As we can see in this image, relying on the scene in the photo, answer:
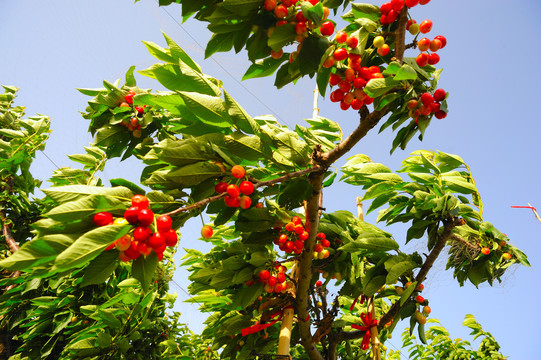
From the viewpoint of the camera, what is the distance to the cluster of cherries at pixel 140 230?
2.79ft

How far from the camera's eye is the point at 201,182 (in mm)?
1126

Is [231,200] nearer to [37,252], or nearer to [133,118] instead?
[37,252]

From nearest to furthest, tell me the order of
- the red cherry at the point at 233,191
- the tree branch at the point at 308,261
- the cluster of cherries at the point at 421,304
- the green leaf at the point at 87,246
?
A: the green leaf at the point at 87,246
the red cherry at the point at 233,191
the tree branch at the point at 308,261
the cluster of cherries at the point at 421,304

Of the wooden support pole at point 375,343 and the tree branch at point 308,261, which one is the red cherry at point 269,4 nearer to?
the tree branch at point 308,261

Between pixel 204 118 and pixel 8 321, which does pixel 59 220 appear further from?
pixel 8 321

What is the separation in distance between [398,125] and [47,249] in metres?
1.32

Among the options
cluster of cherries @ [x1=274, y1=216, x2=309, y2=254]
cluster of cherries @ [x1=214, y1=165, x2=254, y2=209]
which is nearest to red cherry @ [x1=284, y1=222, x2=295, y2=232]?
cluster of cherries @ [x1=274, y1=216, x2=309, y2=254]

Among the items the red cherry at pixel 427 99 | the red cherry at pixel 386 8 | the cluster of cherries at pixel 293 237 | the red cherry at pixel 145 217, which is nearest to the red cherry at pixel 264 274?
the cluster of cherries at pixel 293 237

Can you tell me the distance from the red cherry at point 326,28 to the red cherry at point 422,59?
0.46m

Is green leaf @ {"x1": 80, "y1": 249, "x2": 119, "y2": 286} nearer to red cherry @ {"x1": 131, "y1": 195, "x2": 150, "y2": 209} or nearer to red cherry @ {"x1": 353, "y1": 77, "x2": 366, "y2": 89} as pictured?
red cherry @ {"x1": 131, "y1": 195, "x2": 150, "y2": 209}

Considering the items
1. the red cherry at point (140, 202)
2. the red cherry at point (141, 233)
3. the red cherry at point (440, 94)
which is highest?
the red cherry at point (440, 94)

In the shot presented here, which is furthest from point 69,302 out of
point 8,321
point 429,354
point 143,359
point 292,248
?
point 429,354

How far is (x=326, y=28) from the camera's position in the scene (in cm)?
122

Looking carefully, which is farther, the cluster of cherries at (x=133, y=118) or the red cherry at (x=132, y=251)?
the cluster of cherries at (x=133, y=118)
